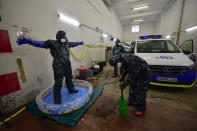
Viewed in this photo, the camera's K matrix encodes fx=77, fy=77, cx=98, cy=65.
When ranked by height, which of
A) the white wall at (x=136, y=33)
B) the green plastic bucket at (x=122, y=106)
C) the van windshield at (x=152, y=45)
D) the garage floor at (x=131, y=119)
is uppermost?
the white wall at (x=136, y=33)

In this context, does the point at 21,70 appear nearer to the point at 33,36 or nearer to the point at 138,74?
the point at 33,36

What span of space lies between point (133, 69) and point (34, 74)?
236cm

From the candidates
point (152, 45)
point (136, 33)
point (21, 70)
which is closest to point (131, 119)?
point (21, 70)

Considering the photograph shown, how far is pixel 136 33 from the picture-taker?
1330 cm

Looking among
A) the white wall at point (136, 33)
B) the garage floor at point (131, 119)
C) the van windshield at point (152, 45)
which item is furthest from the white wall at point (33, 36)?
the white wall at point (136, 33)

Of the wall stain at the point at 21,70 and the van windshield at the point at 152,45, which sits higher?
the van windshield at the point at 152,45

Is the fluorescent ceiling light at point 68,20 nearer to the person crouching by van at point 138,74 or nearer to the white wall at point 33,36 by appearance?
the white wall at point 33,36

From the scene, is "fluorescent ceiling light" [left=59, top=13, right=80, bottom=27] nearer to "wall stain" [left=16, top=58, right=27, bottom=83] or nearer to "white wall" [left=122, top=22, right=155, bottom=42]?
"wall stain" [left=16, top=58, right=27, bottom=83]

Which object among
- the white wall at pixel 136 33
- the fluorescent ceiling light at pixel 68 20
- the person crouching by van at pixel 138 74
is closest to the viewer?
the person crouching by van at pixel 138 74

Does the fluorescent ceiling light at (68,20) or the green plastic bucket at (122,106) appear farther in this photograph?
the fluorescent ceiling light at (68,20)

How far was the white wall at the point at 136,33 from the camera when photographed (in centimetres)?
1284

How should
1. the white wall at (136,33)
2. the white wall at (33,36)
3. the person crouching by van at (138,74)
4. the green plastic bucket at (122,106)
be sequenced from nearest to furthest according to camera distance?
1. the person crouching by van at (138,74)
2. the green plastic bucket at (122,106)
3. the white wall at (33,36)
4. the white wall at (136,33)

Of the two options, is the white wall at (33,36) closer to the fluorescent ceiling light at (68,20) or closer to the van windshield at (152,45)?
the fluorescent ceiling light at (68,20)

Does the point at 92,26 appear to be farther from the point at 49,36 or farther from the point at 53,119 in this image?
the point at 53,119
